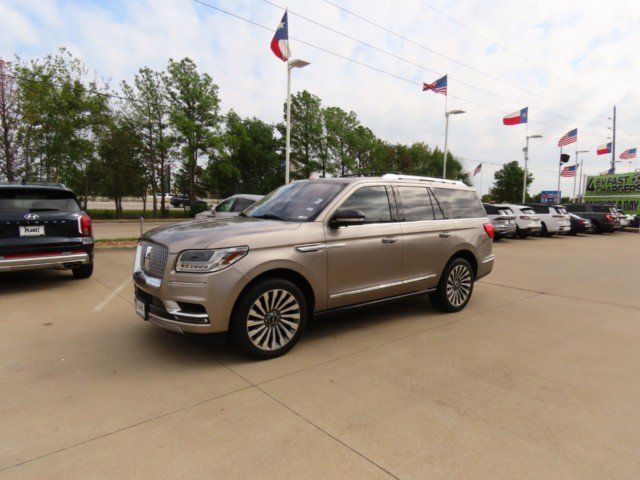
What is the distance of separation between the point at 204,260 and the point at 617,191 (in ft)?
126

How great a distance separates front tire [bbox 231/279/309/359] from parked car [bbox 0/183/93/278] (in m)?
4.36

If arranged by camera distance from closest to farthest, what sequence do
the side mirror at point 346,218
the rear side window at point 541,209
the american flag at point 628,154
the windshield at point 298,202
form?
the side mirror at point 346,218
the windshield at point 298,202
the rear side window at point 541,209
the american flag at point 628,154

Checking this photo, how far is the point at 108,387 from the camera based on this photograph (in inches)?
135

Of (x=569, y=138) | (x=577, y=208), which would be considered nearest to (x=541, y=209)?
(x=577, y=208)

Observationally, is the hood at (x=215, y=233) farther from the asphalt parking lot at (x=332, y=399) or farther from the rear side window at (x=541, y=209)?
the rear side window at (x=541, y=209)

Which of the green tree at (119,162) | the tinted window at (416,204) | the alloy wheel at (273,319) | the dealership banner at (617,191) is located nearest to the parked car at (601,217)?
the dealership banner at (617,191)

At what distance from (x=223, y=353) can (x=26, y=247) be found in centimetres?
417

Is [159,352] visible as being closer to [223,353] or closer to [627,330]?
[223,353]

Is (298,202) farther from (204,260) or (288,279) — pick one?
(204,260)

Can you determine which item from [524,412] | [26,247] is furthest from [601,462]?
→ [26,247]

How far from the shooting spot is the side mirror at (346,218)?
421cm

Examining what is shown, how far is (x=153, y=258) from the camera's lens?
3967mm

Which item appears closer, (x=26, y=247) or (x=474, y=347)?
(x=474, y=347)

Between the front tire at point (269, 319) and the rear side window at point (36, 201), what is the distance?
477 cm
